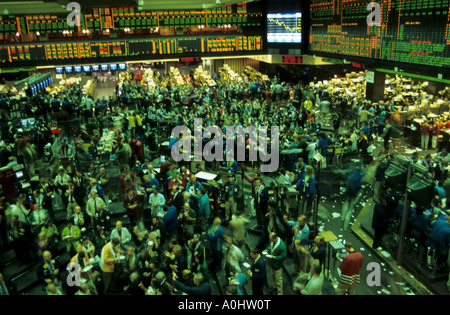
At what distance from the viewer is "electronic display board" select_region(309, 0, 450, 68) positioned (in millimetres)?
12672

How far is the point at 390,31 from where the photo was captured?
15359mm

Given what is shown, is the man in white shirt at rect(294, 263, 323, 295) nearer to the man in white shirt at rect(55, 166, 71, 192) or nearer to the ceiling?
the man in white shirt at rect(55, 166, 71, 192)

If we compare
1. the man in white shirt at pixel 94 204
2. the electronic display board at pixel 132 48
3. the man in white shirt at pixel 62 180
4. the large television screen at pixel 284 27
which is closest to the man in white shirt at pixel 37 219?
the man in white shirt at pixel 94 204

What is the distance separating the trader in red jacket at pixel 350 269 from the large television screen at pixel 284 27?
20588 mm

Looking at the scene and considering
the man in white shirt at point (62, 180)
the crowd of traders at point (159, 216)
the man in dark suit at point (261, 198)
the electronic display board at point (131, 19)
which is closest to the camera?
the crowd of traders at point (159, 216)

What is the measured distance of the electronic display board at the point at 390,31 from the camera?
41.6 ft

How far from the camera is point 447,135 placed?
46.0 feet

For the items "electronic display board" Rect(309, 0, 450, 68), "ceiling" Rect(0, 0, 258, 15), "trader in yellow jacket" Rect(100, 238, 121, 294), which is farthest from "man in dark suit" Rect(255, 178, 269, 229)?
"electronic display board" Rect(309, 0, 450, 68)

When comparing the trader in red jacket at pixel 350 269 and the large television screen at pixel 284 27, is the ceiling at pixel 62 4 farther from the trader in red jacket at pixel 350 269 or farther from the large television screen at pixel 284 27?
the large television screen at pixel 284 27

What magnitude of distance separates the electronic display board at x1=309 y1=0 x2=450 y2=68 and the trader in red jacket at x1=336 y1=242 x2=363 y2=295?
911cm

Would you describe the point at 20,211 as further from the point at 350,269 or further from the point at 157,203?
the point at 350,269
